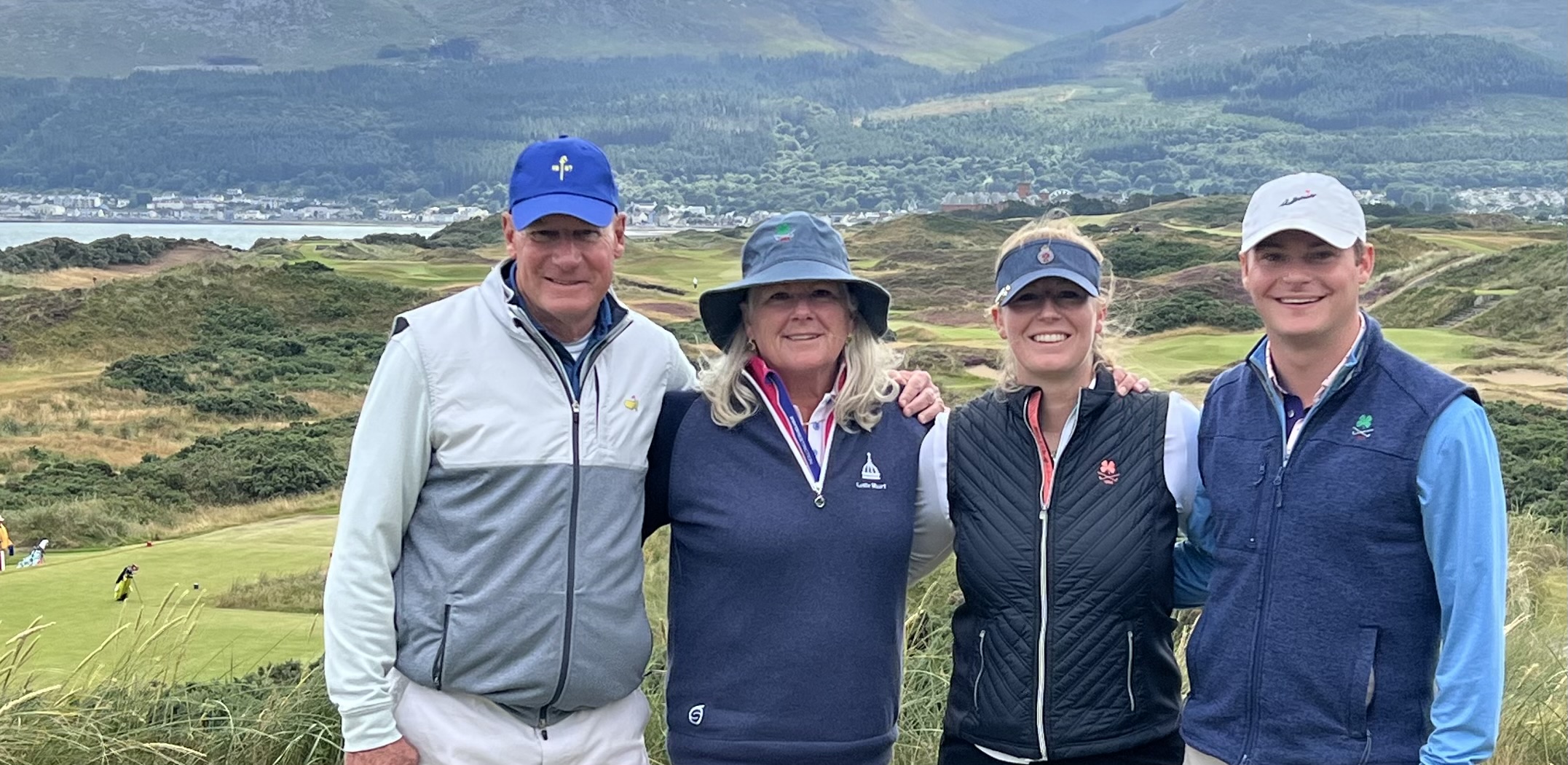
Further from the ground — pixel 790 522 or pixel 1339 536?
pixel 1339 536

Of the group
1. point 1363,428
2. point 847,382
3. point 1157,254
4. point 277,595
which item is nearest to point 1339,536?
point 1363,428

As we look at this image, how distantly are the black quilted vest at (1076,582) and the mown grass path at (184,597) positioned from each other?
3331 mm

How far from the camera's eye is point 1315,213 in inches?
109

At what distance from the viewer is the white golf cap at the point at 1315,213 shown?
2.75 metres

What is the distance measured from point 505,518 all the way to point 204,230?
92.0 meters

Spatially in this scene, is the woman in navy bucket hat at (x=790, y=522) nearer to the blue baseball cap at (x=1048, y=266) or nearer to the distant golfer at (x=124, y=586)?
the blue baseball cap at (x=1048, y=266)

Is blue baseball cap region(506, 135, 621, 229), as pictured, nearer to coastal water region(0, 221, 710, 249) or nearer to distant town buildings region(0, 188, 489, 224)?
coastal water region(0, 221, 710, 249)

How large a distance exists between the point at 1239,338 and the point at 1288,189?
25273 millimetres

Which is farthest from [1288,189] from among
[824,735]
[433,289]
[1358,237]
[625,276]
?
[625,276]

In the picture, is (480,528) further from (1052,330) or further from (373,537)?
(1052,330)

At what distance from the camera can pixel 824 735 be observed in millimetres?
3057

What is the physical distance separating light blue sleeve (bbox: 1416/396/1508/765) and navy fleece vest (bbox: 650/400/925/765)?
1.18 meters

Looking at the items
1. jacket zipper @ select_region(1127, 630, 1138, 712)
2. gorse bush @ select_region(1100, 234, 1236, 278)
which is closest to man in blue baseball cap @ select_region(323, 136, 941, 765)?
jacket zipper @ select_region(1127, 630, 1138, 712)

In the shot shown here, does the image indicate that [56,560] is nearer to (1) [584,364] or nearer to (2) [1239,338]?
(1) [584,364]
